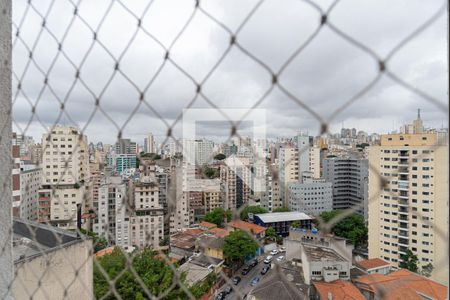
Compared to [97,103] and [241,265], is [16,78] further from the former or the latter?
[241,265]

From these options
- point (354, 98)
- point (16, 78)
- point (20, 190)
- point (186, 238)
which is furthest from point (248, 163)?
point (186, 238)

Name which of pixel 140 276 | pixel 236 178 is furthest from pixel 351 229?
pixel 236 178

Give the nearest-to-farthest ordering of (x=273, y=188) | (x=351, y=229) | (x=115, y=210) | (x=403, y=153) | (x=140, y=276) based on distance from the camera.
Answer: (x=403, y=153) < (x=273, y=188) < (x=115, y=210) < (x=140, y=276) < (x=351, y=229)

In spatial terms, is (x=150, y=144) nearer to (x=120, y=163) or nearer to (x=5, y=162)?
(x=120, y=163)

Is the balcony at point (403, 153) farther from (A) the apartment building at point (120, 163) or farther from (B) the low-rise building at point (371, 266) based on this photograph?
(A) the apartment building at point (120, 163)

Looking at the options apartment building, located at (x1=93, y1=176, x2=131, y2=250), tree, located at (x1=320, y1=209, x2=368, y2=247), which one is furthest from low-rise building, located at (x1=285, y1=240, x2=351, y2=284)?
apartment building, located at (x1=93, y1=176, x2=131, y2=250)

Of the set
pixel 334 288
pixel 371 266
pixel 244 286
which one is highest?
pixel 244 286
